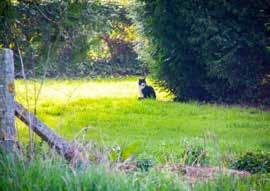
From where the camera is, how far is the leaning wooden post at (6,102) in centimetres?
544

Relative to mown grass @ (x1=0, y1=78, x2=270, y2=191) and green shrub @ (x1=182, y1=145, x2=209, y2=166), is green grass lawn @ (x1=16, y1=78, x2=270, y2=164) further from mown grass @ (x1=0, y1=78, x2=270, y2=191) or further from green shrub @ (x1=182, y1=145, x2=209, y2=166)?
green shrub @ (x1=182, y1=145, x2=209, y2=166)

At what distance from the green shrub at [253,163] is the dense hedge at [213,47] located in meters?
6.31

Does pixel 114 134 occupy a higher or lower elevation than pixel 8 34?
lower

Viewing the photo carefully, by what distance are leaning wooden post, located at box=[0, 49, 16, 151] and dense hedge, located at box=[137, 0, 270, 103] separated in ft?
28.2

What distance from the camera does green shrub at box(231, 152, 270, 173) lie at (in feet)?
23.0

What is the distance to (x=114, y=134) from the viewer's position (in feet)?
33.2

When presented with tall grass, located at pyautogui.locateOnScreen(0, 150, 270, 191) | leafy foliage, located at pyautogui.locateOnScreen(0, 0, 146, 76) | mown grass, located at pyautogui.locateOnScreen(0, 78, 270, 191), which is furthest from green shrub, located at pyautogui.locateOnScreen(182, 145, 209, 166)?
leafy foliage, located at pyautogui.locateOnScreen(0, 0, 146, 76)

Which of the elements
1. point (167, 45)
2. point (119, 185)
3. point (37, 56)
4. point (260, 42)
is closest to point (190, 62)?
point (167, 45)

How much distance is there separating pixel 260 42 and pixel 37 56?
620 centimetres

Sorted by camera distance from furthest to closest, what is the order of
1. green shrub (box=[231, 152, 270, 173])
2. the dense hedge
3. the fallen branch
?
the dense hedge → green shrub (box=[231, 152, 270, 173]) → the fallen branch

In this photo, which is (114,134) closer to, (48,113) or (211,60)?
(48,113)

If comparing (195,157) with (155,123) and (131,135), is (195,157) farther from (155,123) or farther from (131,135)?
(155,123)

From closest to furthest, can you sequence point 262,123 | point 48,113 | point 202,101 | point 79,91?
point 262,123 → point 48,113 → point 202,101 → point 79,91

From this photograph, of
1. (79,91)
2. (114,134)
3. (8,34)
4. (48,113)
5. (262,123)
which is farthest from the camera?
(79,91)
